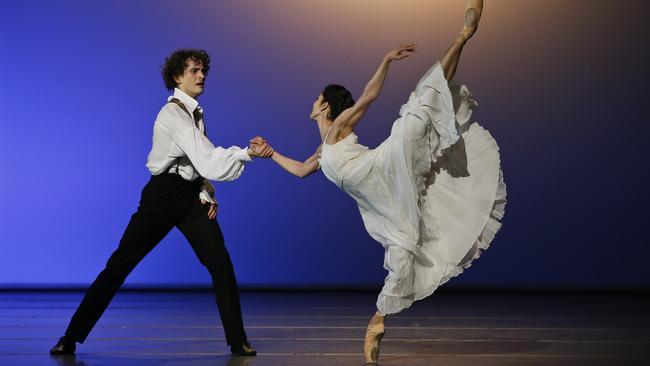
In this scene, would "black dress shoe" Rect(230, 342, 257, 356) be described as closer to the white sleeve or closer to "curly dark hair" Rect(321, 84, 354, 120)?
the white sleeve

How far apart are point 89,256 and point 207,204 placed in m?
3.08

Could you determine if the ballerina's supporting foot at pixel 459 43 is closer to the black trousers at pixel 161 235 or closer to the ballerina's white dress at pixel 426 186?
the ballerina's white dress at pixel 426 186

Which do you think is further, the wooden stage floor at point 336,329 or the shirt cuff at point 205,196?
the shirt cuff at point 205,196

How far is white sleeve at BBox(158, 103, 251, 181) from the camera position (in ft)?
12.2

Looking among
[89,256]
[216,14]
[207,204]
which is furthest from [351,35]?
[207,204]

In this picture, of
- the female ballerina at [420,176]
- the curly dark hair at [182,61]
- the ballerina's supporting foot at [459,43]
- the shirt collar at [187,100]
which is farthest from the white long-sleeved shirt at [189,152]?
the ballerina's supporting foot at [459,43]

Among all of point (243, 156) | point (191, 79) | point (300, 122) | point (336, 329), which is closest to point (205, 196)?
point (243, 156)

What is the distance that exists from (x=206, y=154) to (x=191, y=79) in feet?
1.50

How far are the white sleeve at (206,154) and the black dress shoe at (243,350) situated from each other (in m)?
0.65

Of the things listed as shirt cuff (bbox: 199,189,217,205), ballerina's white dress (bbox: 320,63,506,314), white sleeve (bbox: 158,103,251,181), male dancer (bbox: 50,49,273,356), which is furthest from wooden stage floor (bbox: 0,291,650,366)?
white sleeve (bbox: 158,103,251,181)

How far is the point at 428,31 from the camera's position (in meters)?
6.54

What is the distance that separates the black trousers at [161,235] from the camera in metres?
3.86

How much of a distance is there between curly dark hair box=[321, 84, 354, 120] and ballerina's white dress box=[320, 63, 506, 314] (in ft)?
0.63

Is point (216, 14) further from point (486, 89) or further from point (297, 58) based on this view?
point (486, 89)
